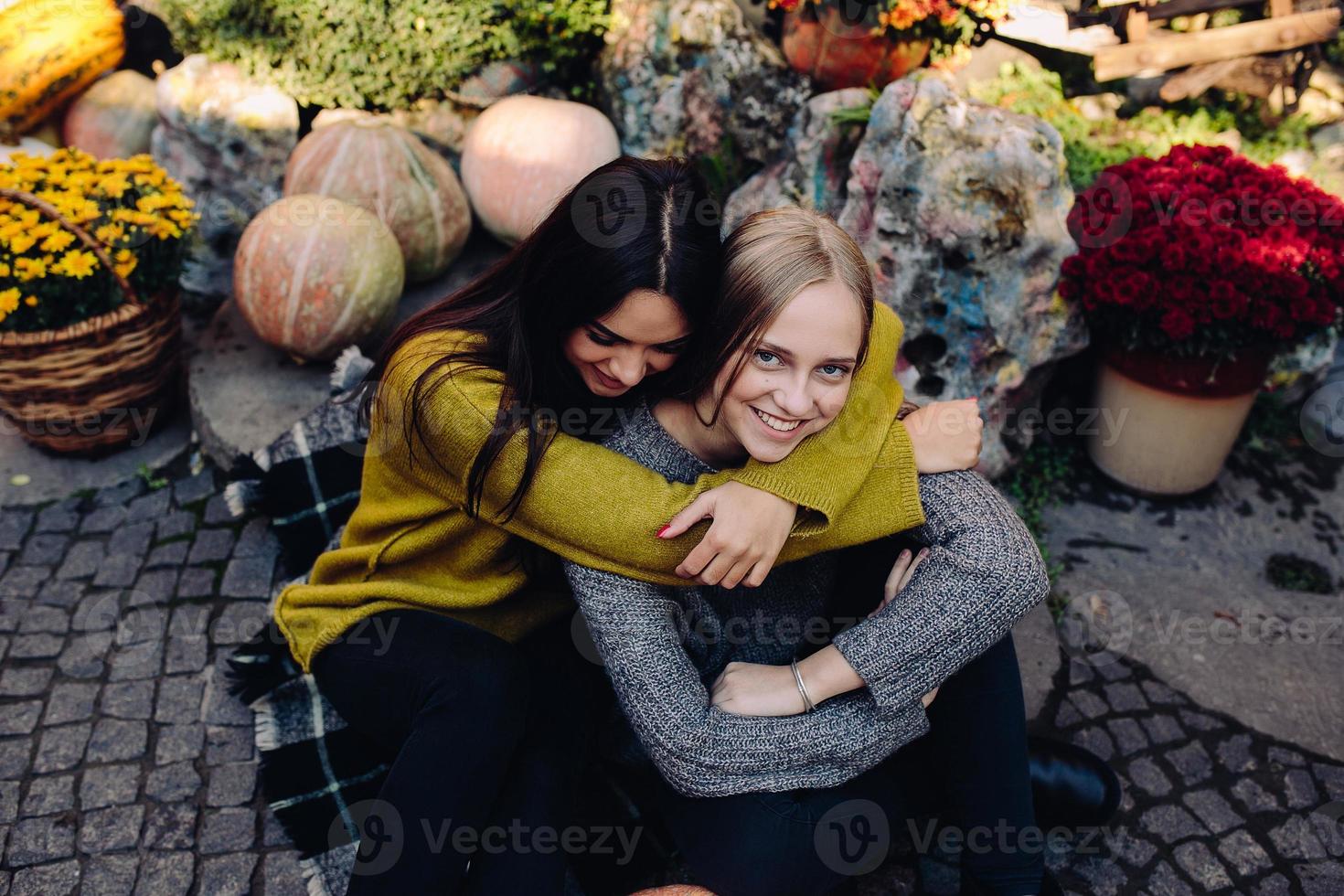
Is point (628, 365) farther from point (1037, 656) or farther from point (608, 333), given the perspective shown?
point (1037, 656)

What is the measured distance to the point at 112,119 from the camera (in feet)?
15.8

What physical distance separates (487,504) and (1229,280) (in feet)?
9.41

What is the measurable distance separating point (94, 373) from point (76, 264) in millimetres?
422

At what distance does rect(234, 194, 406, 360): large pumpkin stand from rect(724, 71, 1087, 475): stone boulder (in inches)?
76.9

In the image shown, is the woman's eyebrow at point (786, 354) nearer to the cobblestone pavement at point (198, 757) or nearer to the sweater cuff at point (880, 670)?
the sweater cuff at point (880, 670)

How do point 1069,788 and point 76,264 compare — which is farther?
point 76,264

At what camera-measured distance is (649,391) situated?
2.28 metres

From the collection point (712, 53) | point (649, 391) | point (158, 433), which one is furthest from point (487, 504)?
point (712, 53)

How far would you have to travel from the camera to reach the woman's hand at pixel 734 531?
1.96 meters

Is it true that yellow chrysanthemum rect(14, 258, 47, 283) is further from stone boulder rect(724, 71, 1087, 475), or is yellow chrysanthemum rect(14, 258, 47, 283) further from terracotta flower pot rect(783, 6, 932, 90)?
terracotta flower pot rect(783, 6, 932, 90)

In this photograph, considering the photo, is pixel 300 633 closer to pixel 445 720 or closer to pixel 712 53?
pixel 445 720

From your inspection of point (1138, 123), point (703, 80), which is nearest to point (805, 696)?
point (703, 80)

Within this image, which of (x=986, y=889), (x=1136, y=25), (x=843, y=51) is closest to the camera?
(x=986, y=889)

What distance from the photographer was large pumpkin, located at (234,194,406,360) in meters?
3.80
